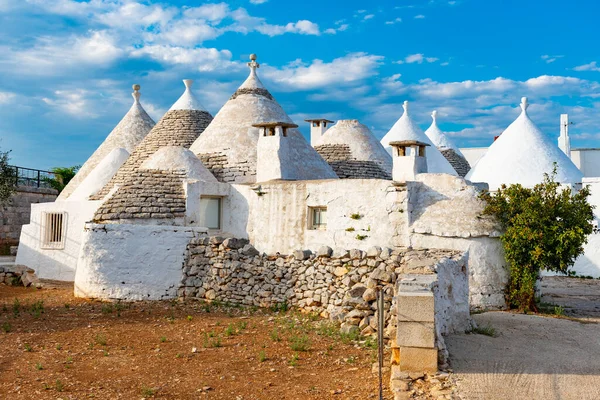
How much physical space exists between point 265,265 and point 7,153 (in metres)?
12.7

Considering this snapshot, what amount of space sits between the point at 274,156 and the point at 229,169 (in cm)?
160

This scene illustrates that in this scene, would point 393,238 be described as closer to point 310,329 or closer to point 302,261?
point 302,261

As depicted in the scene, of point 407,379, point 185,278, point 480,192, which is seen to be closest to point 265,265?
point 185,278

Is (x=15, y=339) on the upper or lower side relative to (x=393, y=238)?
lower

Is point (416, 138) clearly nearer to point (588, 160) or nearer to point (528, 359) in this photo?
point (588, 160)

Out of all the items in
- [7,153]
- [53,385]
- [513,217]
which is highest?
[7,153]

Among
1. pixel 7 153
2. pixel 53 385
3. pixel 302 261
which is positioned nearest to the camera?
pixel 53 385

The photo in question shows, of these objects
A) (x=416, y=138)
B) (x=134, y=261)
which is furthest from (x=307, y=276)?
(x=416, y=138)

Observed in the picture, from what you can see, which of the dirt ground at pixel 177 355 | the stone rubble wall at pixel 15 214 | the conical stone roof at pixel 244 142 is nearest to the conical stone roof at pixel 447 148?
the conical stone roof at pixel 244 142

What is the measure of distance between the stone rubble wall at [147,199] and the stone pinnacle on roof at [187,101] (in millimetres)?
5997

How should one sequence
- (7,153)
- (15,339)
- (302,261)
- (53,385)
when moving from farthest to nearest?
(7,153) < (302,261) < (15,339) < (53,385)

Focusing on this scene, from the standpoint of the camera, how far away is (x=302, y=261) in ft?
38.6

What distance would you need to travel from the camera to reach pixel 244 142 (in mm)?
17984

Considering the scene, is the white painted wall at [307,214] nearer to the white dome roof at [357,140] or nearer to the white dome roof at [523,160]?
the white dome roof at [357,140]
